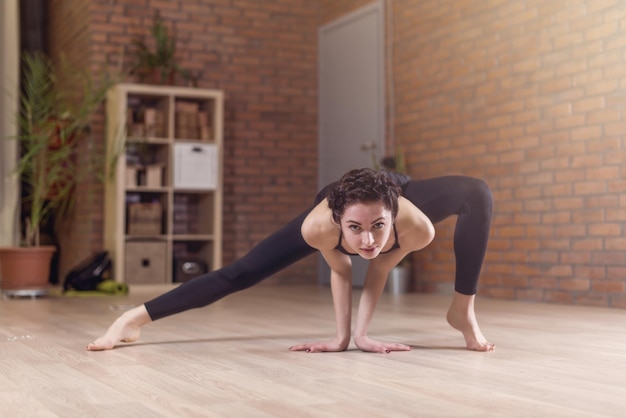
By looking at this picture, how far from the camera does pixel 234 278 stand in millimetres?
3027

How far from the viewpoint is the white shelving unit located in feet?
22.0

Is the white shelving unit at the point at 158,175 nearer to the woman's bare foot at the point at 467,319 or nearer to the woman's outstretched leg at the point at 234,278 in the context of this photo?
the woman's outstretched leg at the point at 234,278

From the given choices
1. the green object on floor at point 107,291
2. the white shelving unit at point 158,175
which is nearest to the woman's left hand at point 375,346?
the green object on floor at point 107,291

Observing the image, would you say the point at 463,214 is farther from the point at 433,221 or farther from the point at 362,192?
the point at 362,192

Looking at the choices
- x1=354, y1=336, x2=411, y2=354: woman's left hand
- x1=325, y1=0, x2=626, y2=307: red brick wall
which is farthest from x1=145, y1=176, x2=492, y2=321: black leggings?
x1=325, y1=0, x2=626, y2=307: red brick wall

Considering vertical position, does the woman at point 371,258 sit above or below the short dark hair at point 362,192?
below

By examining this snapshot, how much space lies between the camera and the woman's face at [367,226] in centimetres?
255

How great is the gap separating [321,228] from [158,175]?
14.2 ft

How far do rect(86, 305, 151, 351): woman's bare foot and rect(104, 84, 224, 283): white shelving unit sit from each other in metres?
3.53

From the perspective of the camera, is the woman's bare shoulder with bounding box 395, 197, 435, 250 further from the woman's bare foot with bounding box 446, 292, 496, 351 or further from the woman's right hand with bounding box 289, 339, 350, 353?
the woman's right hand with bounding box 289, 339, 350, 353

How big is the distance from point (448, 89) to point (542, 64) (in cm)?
98

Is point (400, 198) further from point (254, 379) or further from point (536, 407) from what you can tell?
point (536, 407)

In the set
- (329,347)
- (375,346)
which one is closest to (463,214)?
(375,346)

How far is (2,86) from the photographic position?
23.3 ft
